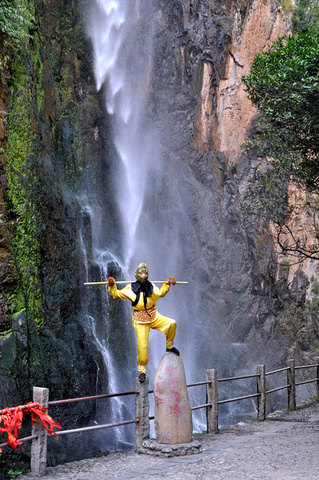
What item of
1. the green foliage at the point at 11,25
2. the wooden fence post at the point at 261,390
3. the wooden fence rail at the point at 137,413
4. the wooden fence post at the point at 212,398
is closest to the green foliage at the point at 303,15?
the green foliage at the point at 11,25

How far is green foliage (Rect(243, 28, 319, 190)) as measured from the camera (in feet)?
31.3

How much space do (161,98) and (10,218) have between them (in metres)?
15.8

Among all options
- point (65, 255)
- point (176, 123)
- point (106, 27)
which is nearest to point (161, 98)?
point (176, 123)

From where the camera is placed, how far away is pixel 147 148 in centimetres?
2359

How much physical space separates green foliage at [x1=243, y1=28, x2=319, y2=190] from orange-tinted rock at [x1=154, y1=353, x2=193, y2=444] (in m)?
5.81

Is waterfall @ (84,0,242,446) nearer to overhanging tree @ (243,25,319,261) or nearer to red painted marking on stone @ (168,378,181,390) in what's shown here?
overhanging tree @ (243,25,319,261)

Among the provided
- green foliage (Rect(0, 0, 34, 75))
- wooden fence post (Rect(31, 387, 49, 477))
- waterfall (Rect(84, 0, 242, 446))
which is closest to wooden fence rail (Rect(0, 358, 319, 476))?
wooden fence post (Rect(31, 387, 49, 477))

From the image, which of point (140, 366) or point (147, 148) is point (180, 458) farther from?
point (147, 148)

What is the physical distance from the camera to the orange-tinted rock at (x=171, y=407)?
6430 mm

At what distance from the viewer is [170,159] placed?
78.6 ft

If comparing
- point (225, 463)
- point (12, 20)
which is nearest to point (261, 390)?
point (225, 463)

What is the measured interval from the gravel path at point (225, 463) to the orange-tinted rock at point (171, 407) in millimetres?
289

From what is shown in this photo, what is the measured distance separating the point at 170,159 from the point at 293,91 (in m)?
14.4

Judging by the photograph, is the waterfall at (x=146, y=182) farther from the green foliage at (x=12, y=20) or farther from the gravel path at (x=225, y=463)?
the gravel path at (x=225, y=463)
